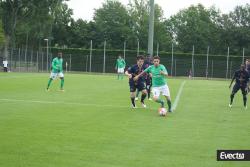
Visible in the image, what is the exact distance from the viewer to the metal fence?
60812 millimetres

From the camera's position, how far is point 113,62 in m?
66.0

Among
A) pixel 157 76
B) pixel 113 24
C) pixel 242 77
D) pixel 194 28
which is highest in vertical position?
pixel 113 24

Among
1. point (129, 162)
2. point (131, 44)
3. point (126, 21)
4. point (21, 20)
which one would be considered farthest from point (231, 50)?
point (129, 162)

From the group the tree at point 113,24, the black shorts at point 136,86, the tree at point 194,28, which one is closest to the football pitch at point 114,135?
the black shorts at point 136,86

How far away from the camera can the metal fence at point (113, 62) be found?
60812 mm

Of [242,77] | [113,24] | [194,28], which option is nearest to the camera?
[242,77]

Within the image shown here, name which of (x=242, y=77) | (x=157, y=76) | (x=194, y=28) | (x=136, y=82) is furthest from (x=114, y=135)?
(x=194, y=28)

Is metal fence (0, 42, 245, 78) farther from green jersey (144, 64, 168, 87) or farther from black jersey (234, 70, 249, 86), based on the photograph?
green jersey (144, 64, 168, 87)

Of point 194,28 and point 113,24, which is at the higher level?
point 113,24

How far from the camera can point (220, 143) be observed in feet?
35.3

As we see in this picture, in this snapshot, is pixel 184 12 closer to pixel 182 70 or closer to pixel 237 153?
pixel 182 70

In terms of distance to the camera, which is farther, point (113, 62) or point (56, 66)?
point (113, 62)

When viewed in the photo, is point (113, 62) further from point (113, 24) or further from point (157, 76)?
point (157, 76)

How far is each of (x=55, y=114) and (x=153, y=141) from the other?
17.0 ft
